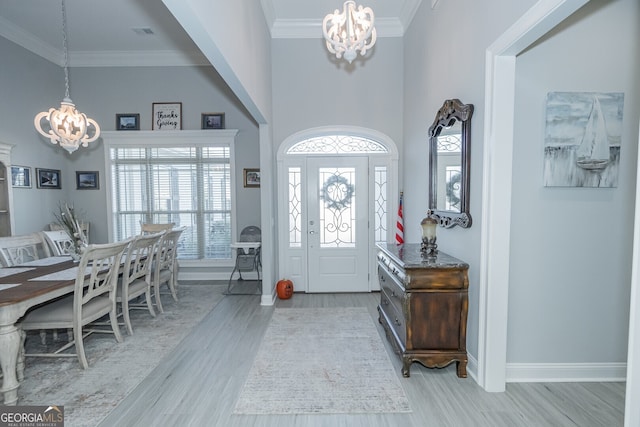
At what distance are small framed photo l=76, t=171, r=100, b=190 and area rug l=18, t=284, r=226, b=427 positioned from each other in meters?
2.95

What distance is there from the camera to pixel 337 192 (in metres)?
4.84

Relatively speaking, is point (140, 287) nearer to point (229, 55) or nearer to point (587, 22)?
point (229, 55)

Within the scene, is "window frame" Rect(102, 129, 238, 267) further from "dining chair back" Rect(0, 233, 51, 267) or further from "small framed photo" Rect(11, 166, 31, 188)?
"dining chair back" Rect(0, 233, 51, 267)

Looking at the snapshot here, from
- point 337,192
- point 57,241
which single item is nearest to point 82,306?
point 57,241

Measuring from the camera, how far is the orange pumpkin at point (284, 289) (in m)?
4.61

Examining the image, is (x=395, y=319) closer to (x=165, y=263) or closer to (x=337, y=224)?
(x=337, y=224)

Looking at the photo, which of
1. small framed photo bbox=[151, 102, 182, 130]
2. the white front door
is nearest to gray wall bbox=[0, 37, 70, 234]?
small framed photo bbox=[151, 102, 182, 130]

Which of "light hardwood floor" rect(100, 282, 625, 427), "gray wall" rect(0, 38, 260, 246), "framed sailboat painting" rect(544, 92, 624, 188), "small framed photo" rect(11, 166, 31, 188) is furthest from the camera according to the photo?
"gray wall" rect(0, 38, 260, 246)

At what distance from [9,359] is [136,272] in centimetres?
144

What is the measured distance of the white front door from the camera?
4820 millimetres

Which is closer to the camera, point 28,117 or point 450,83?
point 450,83

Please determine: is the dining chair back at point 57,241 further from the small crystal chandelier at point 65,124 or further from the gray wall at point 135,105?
the gray wall at point 135,105

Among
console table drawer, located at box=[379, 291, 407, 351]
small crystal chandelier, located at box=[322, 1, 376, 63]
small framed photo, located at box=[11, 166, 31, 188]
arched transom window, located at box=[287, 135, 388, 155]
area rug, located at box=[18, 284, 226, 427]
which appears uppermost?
small crystal chandelier, located at box=[322, 1, 376, 63]

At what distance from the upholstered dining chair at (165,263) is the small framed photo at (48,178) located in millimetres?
2782
